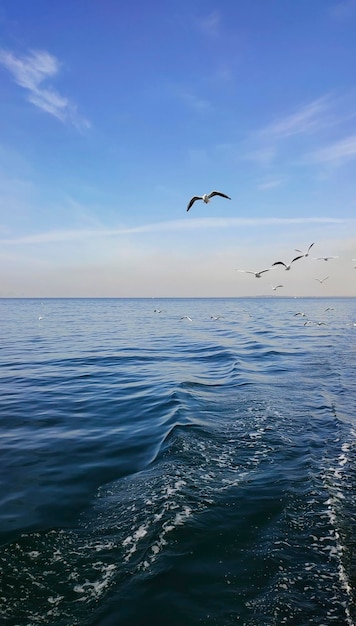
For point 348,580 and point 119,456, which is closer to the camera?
point 348,580

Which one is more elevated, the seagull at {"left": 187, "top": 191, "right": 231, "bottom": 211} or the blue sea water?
the seagull at {"left": 187, "top": 191, "right": 231, "bottom": 211}

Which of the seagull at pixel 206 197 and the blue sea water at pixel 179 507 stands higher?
the seagull at pixel 206 197

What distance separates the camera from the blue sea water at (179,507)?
4.89 metres

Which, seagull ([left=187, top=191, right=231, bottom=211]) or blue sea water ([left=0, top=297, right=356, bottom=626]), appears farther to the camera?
seagull ([left=187, top=191, right=231, bottom=211])

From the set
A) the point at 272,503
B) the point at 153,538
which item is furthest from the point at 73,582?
the point at 272,503

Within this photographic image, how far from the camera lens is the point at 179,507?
22.8 ft

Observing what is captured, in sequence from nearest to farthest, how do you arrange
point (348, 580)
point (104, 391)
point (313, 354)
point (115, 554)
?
point (348, 580), point (115, 554), point (104, 391), point (313, 354)

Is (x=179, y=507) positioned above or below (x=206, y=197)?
below

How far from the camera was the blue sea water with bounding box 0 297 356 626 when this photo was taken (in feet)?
16.1

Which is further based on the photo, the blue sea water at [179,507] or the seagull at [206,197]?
the seagull at [206,197]

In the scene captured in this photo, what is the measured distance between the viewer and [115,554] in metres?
5.73

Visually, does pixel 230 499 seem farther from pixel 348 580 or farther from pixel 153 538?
pixel 348 580

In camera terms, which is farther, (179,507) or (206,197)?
(206,197)

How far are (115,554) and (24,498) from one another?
2630 mm
